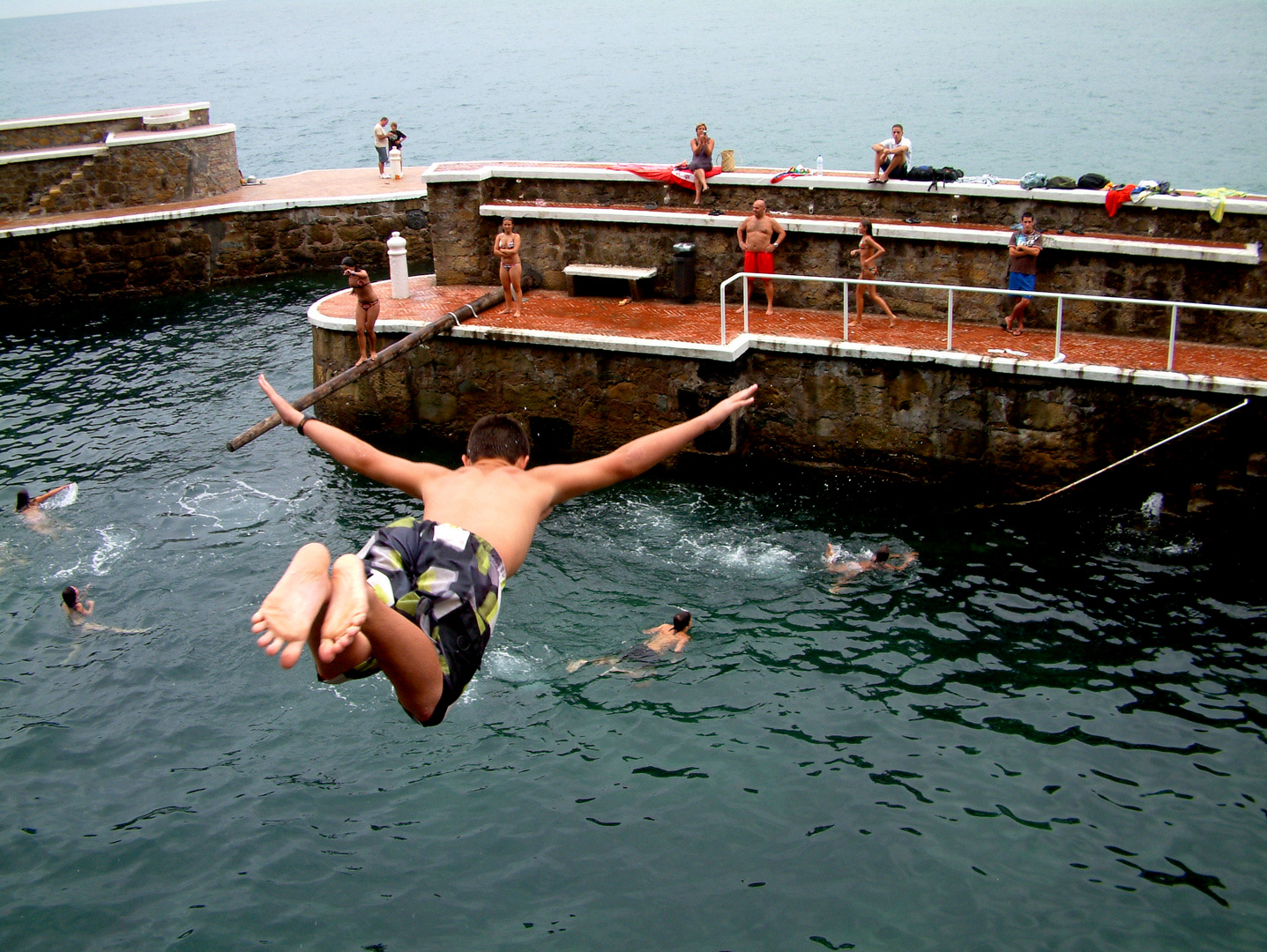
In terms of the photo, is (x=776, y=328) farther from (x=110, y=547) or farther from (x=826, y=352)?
(x=110, y=547)

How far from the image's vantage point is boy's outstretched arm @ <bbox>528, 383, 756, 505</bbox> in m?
5.89

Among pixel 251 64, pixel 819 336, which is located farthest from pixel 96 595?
pixel 251 64

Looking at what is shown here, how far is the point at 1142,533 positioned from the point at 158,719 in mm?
12673

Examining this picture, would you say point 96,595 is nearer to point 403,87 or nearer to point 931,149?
point 931,149

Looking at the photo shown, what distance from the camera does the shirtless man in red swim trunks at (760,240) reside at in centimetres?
1856

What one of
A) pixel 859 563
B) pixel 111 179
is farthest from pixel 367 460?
pixel 111 179

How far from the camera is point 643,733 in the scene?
1199cm

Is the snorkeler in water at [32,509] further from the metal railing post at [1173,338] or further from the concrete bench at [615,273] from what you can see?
the metal railing post at [1173,338]

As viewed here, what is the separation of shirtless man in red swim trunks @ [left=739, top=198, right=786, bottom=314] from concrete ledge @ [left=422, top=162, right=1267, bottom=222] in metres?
1.82

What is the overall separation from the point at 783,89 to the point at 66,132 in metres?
64.8

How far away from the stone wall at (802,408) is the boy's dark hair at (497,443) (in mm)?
10950

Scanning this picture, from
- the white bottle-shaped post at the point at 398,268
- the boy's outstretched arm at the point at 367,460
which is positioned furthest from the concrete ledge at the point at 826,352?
the boy's outstretched arm at the point at 367,460

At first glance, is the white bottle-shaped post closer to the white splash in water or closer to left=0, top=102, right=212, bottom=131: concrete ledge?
the white splash in water

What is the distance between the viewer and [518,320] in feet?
62.6
